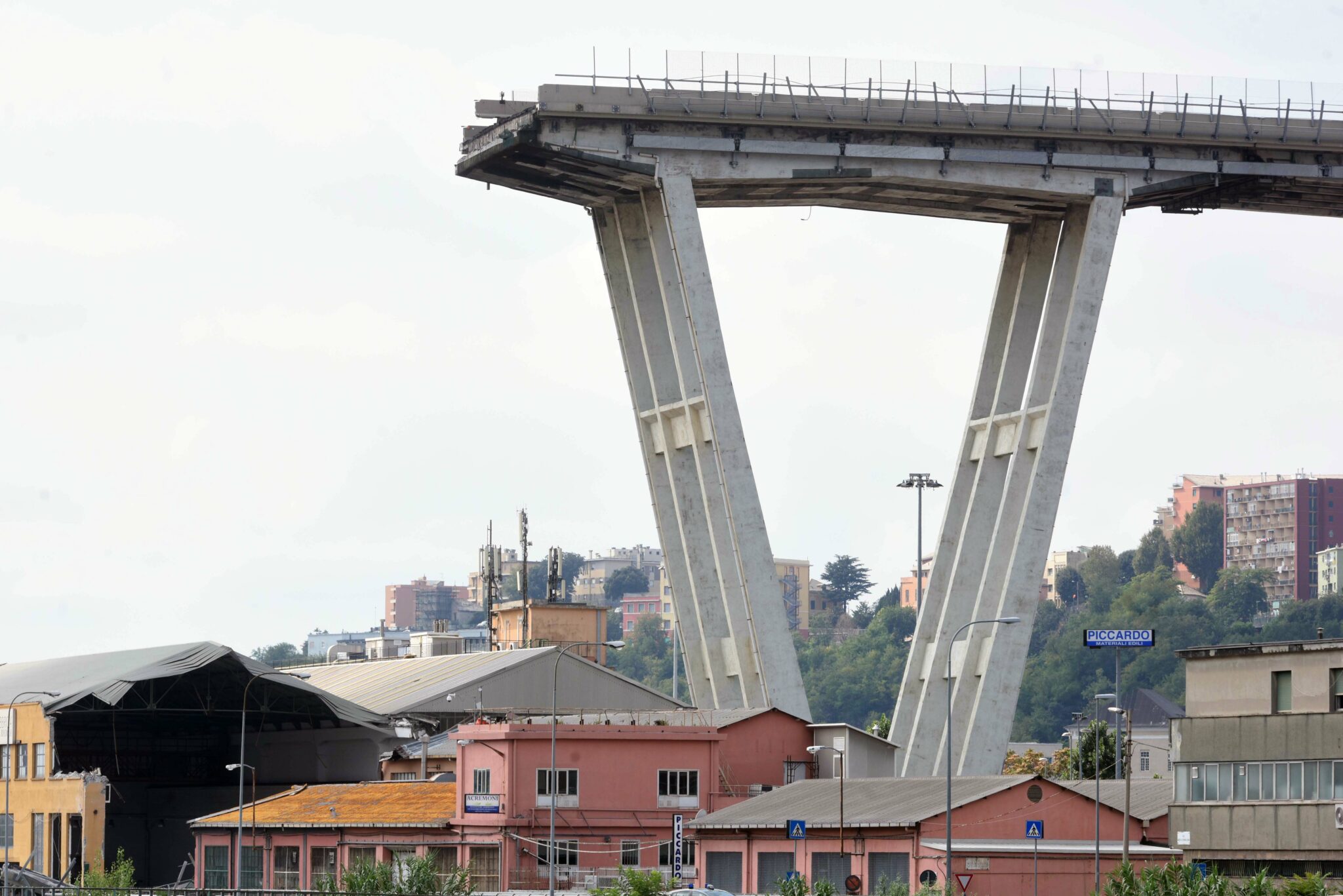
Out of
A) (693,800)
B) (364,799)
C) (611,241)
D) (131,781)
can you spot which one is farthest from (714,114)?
(131,781)

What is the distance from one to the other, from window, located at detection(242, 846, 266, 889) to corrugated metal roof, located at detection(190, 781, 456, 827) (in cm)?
114

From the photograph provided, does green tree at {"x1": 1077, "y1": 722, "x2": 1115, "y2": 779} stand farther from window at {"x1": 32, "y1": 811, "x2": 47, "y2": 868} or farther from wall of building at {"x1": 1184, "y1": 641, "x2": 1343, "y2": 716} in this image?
window at {"x1": 32, "y1": 811, "x2": 47, "y2": 868}

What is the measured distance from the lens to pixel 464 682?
96.2m

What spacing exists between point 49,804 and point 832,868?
45.3m

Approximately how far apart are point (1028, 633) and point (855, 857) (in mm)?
19808

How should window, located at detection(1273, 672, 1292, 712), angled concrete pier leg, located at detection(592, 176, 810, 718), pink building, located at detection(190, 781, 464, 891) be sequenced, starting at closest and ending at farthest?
window, located at detection(1273, 672, 1292, 712) → pink building, located at detection(190, 781, 464, 891) → angled concrete pier leg, located at detection(592, 176, 810, 718)

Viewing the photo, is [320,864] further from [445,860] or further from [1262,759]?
[1262,759]

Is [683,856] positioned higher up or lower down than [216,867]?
higher up

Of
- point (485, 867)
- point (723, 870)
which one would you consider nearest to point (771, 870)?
point (723, 870)

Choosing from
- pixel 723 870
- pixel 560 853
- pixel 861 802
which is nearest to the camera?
pixel 861 802

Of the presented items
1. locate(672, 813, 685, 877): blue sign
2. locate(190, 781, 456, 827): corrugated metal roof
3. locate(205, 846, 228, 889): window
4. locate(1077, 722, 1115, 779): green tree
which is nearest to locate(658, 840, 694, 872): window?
locate(672, 813, 685, 877): blue sign

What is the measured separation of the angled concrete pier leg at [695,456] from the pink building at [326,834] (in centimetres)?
1260

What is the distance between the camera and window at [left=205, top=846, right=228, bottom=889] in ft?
280

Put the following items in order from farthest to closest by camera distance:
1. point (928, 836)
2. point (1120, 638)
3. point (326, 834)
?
point (326, 834) < point (928, 836) < point (1120, 638)
